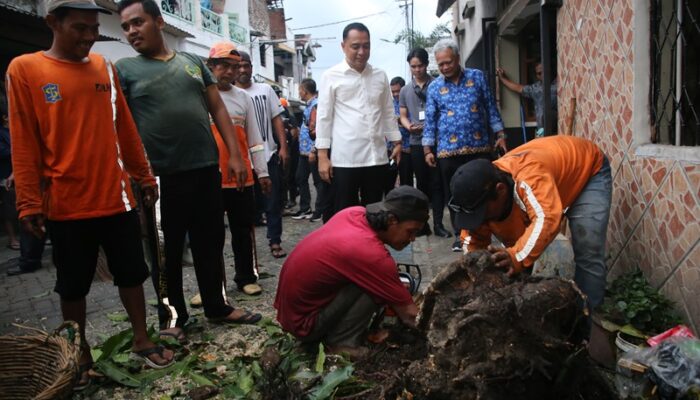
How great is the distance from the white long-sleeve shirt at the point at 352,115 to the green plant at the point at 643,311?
220 centimetres

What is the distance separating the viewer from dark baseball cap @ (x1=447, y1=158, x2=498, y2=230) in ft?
9.50

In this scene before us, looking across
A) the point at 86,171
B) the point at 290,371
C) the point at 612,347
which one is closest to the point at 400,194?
the point at 290,371

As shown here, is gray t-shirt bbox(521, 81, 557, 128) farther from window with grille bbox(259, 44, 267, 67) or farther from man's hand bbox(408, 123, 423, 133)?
window with grille bbox(259, 44, 267, 67)

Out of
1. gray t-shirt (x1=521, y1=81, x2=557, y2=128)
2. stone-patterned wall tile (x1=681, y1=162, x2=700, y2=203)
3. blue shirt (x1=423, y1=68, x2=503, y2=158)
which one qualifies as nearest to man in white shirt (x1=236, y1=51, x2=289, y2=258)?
blue shirt (x1=423, y1=68, x2=503, y2=158)

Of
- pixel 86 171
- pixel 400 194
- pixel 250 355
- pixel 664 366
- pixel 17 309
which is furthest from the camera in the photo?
pixel 17 309

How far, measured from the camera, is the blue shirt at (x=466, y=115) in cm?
Answer: 568

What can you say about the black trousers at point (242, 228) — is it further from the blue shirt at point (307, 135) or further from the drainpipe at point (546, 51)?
the blue shirt at point (307, 135)

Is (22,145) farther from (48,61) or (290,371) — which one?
(290,371)

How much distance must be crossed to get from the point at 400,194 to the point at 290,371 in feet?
3.85

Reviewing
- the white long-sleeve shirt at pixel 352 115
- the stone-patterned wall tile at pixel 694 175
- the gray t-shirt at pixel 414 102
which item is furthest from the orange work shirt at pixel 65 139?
the gray t-shirt at pixel 414 102

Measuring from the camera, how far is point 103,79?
3.03 metres

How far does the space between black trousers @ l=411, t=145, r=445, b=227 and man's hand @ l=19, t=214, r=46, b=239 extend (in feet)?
14.4

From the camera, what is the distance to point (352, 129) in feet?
15.4

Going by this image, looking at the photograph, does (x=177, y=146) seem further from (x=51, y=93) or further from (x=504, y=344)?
(x=504, y=344)
